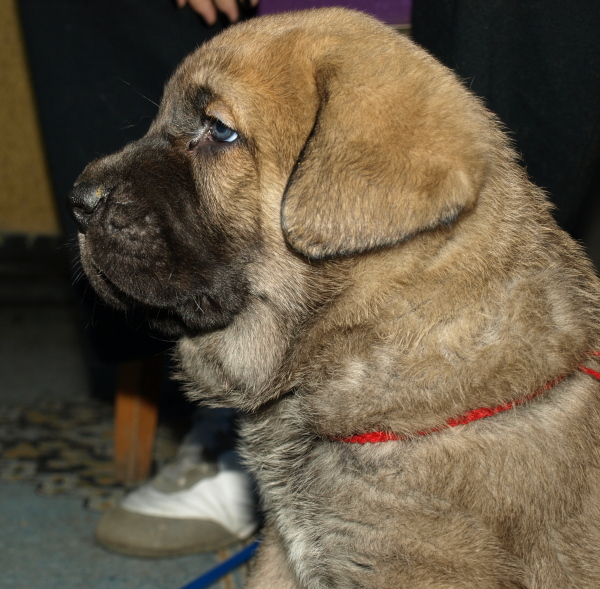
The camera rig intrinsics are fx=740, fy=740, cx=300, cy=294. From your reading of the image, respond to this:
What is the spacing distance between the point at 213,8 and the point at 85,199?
128cm

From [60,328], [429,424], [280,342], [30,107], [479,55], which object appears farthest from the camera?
[30,107]

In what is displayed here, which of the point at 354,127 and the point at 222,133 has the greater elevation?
the point at 354,127

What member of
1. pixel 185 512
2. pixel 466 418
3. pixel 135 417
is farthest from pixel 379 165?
pixel 135 417

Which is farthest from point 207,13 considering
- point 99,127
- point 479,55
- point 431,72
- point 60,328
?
point 60,328

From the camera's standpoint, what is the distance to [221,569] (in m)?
2.95

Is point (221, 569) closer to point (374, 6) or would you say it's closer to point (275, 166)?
point (275, 166)

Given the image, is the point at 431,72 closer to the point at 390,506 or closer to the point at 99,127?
the point at 390,506

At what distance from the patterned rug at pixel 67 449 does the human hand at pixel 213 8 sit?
2.30 metres

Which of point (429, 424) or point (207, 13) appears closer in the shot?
point (429, 424)

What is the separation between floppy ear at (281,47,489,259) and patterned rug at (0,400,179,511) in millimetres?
2315

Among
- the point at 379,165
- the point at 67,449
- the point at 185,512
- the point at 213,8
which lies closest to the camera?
the point at 379,165

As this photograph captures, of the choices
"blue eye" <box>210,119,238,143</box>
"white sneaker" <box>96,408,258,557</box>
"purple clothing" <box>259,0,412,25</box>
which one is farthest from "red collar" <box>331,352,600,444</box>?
"purple clothing" <box>259,0,412,25</box>

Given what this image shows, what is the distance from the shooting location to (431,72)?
2.03 m

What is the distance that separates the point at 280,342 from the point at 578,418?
863 millimetres
